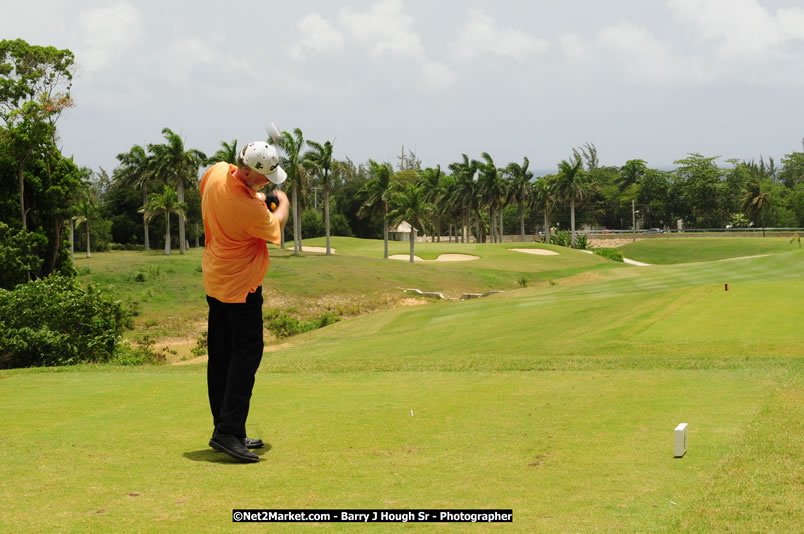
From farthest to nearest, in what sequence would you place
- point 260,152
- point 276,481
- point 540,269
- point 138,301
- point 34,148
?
1. point 540,269
2. point 138,301
3. point 34,148
4. point 260,152
5. point 276,481

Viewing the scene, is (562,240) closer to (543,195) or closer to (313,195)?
(543,195)

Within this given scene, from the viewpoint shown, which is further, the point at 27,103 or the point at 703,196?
the point at 703,196

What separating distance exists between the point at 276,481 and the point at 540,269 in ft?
233

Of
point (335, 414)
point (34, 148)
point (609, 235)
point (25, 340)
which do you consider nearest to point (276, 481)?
point (335, 414)

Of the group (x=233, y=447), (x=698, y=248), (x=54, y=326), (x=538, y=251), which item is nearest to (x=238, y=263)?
(x=233, y=447)

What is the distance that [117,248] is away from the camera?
102 m

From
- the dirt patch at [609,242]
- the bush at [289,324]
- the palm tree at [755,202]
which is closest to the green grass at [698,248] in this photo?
the dirt patch at [609,242]

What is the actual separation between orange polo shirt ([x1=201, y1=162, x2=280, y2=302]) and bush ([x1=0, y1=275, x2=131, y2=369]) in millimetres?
19168

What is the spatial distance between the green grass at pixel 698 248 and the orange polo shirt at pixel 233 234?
97.3 meters

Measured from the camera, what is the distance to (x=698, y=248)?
10531 centimetres

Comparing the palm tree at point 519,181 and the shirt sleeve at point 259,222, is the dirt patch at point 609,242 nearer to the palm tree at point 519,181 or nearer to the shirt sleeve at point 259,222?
the palm tree at point 519,181

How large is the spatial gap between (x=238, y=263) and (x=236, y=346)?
884mm

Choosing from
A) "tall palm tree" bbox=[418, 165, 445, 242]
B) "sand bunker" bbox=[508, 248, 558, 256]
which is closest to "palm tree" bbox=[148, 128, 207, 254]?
"sand bunker" bbox=[508, 248, 558, 256]

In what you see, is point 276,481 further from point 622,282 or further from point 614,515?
point 622,282
